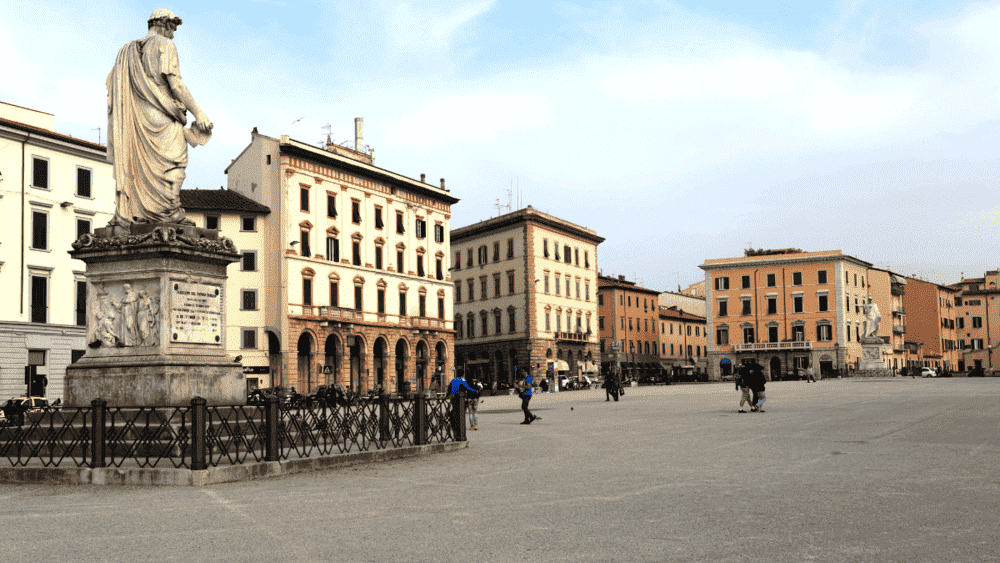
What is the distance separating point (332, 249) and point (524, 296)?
24.8 metres

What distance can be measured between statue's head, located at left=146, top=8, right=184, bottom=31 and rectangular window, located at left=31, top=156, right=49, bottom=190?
35.0 metres

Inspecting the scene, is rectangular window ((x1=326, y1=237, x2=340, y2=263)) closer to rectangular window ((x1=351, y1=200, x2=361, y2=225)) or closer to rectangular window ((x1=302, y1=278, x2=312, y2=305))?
rectangular window ((x1=351, y1=200, x2=361, y2=225))

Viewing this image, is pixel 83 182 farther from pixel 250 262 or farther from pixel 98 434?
pixel 98 434

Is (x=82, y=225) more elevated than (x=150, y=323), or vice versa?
(x=82, y=225)

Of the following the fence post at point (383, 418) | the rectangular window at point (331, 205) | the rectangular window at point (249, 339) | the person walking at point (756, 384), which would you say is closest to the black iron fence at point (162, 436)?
the fence post at point (383, 418)

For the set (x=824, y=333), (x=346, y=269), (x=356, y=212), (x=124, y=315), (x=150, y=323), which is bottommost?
(x=150, y=323)

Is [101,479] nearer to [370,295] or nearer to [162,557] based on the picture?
[162,557]

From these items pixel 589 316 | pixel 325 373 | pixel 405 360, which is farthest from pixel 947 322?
pixel 325 373

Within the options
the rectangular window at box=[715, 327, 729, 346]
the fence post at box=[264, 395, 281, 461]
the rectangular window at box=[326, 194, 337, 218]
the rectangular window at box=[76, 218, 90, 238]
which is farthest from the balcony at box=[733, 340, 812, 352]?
the fence post at box=[264, 395, 281, 461]

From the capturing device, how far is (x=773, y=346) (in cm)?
9744

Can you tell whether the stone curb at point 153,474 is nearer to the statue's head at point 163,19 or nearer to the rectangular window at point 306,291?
the statue's head at point 163,19

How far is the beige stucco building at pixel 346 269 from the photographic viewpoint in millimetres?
56438

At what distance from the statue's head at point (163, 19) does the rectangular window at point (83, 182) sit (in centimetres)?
3650

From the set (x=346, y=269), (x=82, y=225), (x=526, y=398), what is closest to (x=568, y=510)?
(x=526, y=398)
